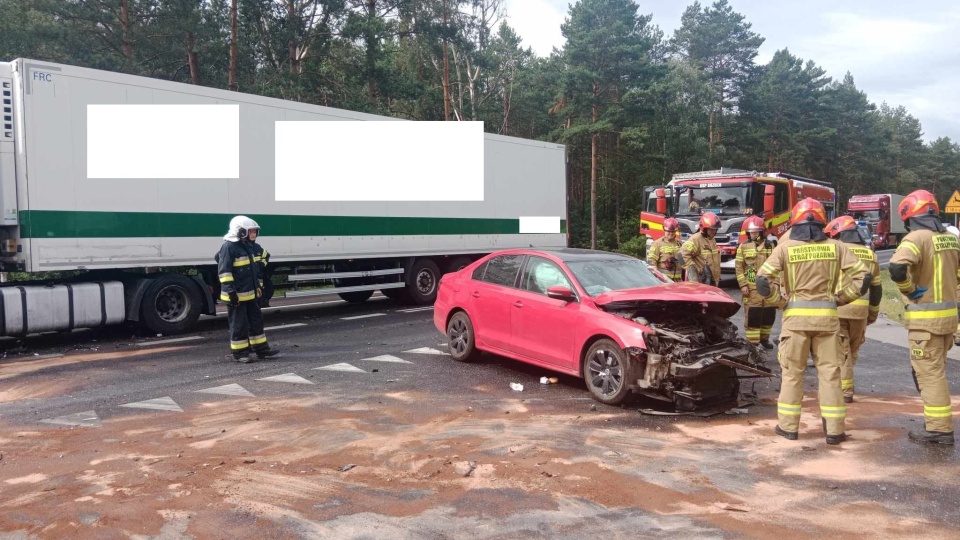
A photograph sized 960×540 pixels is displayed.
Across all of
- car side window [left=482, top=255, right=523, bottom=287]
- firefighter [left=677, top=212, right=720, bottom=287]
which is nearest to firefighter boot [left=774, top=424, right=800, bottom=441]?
car side window [left=482, top=255, right=523, bottom=287]

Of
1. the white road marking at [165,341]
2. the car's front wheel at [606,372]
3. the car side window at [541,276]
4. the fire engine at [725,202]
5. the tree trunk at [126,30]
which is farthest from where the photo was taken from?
the tree trunk at [126,30]

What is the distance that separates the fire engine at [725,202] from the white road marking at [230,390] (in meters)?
12.7

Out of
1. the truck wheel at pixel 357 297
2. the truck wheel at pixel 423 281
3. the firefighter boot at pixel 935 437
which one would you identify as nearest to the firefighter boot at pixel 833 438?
the firefighter boot at pixel 935 437

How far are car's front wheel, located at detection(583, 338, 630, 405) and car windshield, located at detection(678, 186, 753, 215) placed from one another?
39.7ft

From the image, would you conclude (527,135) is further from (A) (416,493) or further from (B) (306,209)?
(A) (416,493)

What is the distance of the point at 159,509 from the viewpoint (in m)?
4.10

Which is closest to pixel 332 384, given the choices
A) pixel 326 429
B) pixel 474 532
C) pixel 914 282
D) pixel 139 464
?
pixel 326 429

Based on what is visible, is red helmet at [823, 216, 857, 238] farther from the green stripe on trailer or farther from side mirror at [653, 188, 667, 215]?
side mirror at [653, 188, 667, 215]

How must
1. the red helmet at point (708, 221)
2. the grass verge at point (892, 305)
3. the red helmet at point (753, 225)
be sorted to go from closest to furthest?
the red helmet at point (753, 225), the red helmet at point (708, 221), the grass verge at point (892, 305)

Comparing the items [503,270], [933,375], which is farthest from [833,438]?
[503,270]

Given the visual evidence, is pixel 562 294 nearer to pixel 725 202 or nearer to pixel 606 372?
pixel 606 372

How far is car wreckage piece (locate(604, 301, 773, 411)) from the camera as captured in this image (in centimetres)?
613

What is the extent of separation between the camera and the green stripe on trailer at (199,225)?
9.22m

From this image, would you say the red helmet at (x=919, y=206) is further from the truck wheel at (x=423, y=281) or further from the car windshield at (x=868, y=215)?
the car windshield at (x=868, y=215)
